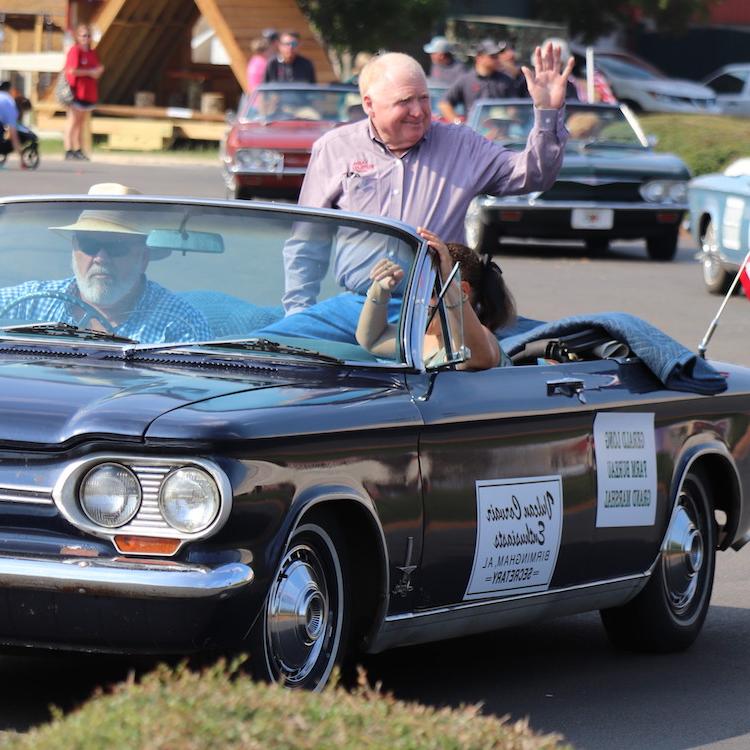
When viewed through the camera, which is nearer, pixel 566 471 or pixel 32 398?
pixel 32 398

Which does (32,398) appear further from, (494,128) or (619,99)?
(619,99)

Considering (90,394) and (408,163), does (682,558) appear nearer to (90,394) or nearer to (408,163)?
(408,163)

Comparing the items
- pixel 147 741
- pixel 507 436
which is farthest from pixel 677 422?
pixel 147 741

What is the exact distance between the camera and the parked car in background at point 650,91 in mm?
47031

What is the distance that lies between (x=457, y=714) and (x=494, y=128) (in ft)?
55.5

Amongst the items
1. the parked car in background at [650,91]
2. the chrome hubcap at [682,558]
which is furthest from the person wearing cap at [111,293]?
the parked car in background at [650,91]

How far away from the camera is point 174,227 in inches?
240

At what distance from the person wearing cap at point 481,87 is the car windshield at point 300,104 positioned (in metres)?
1.10

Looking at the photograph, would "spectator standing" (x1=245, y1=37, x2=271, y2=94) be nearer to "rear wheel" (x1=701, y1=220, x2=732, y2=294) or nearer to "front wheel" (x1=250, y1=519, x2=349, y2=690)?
"rear wheel" (x1=701, y1=220, x2=732, y2=294)

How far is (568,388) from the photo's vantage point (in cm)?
628

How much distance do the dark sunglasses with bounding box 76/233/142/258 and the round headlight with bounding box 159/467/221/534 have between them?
4.70 ft

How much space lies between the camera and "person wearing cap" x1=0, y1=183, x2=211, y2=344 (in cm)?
588

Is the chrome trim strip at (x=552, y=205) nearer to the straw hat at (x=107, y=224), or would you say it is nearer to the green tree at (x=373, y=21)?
the straw hat at (x=107, y=224)

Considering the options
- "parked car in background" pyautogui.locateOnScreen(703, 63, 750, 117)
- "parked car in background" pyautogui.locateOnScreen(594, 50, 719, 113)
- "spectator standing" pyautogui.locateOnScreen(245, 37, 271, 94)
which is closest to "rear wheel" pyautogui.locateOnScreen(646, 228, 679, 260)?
"spectator standing" pyautogui.locateOnScreen(245, 37, 271, 94)
